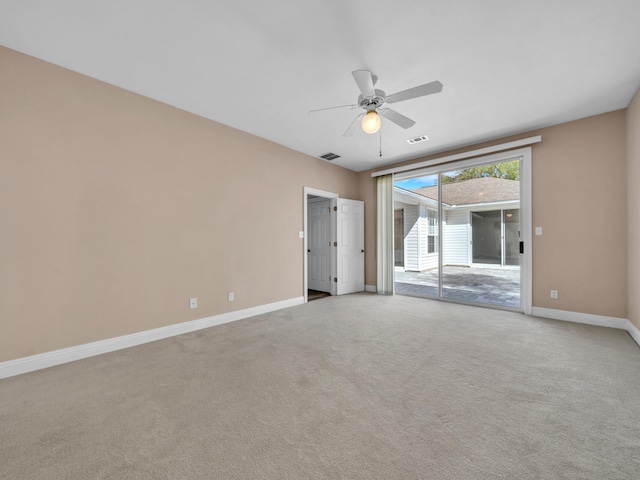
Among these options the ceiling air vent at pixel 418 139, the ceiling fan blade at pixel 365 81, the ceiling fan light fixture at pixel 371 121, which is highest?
the ceiling air vent at pixel 418 139

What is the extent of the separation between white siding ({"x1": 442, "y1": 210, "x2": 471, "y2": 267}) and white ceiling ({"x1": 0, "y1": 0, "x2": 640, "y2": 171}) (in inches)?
75.0

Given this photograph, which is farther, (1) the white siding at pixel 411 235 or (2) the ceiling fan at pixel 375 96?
(1) the white siding at pixel 411 235

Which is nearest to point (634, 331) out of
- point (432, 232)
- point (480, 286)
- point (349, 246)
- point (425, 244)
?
point (480, 286)

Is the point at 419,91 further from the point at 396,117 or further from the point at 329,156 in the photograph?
the point at 329,156

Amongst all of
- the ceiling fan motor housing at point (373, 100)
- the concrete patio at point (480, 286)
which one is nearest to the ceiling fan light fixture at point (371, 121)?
the ceiling fan motor housing at point (373, 100)

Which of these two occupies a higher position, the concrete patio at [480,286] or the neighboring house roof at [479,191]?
the neighboring house roof at [479,191]

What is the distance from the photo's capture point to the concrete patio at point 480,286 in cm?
461

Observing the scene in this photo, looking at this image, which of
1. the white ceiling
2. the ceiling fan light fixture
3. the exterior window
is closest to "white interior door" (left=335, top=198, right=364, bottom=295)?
the exterior window

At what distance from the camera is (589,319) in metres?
3.71

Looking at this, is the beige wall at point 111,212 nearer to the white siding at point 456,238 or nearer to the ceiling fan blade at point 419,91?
the ceiling fan blade at point 419,91

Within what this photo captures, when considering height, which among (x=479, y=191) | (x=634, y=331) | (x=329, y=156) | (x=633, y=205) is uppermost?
(x=329, y=156)

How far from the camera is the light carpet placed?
141 centimetres

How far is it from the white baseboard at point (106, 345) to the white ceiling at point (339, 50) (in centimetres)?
275

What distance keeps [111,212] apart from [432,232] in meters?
5.25
